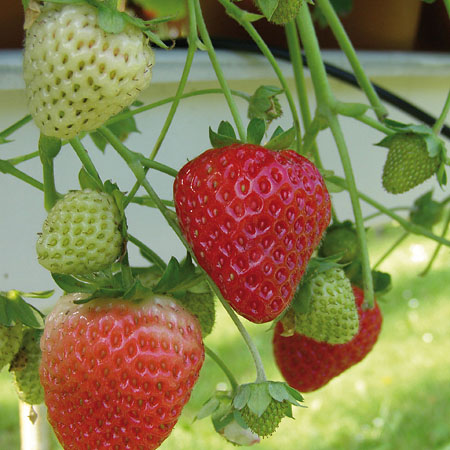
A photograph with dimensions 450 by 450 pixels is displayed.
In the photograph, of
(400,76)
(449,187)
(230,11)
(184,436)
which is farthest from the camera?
(184,436)

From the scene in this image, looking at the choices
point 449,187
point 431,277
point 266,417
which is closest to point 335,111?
point 266,417

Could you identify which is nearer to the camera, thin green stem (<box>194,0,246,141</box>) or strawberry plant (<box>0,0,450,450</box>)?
strawberry plant (<box>0,0,450,450</box>)

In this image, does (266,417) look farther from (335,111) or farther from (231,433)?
(335,111)

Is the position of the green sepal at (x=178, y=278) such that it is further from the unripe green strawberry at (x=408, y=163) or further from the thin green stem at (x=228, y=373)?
the unripe green strawberry at (x=408, y=163)

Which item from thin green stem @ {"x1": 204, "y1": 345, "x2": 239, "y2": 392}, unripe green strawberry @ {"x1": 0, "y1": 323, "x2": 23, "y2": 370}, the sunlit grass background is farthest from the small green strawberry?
the sunlit grass background

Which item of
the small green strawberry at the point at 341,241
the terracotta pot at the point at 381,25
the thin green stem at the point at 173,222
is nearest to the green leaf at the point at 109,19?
the thin green stem at the point at 173,222

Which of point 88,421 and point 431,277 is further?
point 431,277

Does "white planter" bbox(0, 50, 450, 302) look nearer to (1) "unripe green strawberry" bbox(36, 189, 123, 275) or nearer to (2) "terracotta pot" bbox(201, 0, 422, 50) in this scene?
(2) "terracotta pot" bbox(201, 0, 422, 50)
